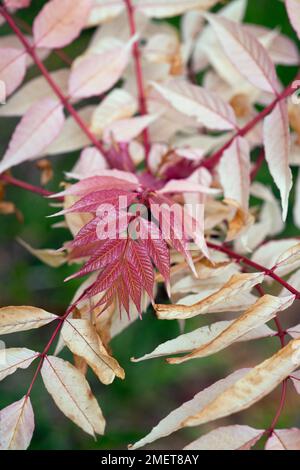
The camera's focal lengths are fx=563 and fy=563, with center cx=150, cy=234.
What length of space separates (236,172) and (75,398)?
0.24 m

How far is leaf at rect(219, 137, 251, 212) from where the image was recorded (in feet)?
1.65

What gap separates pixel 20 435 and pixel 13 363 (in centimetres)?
5

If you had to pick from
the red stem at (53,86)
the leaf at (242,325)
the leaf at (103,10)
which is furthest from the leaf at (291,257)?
the leaf at (103,10)

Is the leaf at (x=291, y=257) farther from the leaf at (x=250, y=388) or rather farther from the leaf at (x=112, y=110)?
the leaf at (x=112, y=110)

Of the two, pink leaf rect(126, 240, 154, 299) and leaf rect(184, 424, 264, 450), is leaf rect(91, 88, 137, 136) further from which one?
leaf rect(184, 424, 264, 450)

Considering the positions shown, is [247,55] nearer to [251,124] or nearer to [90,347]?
[251,124]

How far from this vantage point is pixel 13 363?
0.40 meters

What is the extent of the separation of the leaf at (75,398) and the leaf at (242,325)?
71 millimetres

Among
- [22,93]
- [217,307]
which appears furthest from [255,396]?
[22,93]

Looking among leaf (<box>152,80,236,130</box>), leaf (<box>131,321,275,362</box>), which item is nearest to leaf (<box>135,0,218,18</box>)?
leaf (<box>152,80,236,130</box>)

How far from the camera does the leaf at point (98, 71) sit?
542 mm

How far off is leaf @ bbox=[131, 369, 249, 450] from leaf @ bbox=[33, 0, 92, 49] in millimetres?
342

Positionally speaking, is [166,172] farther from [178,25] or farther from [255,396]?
[178,25]

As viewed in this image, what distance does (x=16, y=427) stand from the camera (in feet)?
1.31
